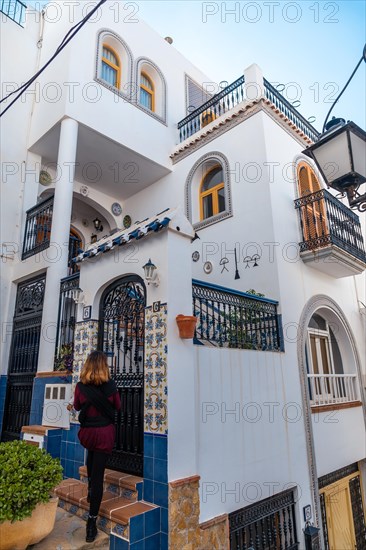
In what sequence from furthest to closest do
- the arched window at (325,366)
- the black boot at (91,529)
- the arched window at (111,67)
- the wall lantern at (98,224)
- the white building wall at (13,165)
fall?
the wall lantern at (98,224)
the arched window at (111,67)
the white building wall at (13,165)
the arched window at (325,366)
the black boot at (91,529)

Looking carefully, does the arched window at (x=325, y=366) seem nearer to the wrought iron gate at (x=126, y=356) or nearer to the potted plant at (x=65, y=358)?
the wrought iron gate at (x=126, y=356)

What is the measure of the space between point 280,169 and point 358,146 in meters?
4.56

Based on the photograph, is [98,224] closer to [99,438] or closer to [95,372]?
[95,372]

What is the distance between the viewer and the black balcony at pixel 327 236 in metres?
7.11

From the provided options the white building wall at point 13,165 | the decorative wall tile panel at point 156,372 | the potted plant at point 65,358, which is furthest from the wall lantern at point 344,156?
the white building wall at point 13,165

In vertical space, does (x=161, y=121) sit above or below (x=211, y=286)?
above

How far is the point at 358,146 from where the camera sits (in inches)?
122

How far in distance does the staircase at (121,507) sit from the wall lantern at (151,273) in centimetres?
229

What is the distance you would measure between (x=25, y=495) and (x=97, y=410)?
950 mm

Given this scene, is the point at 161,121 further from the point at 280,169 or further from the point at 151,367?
the point at 151,367

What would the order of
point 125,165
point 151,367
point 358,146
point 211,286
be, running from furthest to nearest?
point 125,165 → point 211,286 → point 151,367 → point 358,146

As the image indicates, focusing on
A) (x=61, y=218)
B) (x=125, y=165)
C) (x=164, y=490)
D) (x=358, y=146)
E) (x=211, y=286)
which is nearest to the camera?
(x=358, y=146)

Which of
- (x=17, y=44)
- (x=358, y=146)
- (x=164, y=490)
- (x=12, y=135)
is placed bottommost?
(x=164, y=490)

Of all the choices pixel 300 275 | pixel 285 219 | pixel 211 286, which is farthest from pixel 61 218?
pixel 300 275
